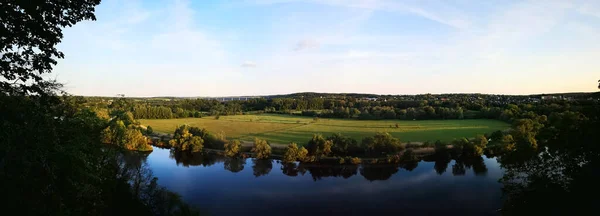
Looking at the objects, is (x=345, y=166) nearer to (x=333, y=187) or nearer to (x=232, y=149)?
(x=333, y=187)

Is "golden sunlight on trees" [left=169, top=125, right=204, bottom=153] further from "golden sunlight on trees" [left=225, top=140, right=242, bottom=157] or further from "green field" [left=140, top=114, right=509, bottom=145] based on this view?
"green field" [left=140, top=114, right=509, bottom=145]

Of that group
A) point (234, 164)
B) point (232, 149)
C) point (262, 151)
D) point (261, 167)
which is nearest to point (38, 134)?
point (261, 167)

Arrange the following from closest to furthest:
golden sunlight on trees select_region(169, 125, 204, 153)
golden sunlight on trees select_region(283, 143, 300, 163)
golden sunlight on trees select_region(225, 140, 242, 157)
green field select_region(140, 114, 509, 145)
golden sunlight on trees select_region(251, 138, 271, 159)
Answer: golden sunlight on trees select_region(283, 143, 300, 163)
golden sunlight on trees select_region(251, 138, 271, 159)
golden sunlight on trees select_region(225, 140, 242, 157)
golden sunlight on trees select_region(169, 125, 204, 153)
green field select_region(140, 114, 509, 145)

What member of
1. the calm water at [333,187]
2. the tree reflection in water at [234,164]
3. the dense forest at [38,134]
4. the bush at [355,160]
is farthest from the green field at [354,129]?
the dense forest at [38,134]

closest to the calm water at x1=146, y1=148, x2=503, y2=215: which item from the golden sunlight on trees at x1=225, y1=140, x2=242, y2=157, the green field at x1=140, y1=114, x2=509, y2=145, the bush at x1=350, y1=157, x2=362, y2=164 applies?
the bush at x1=350, y1=157, x2=362, y2=164

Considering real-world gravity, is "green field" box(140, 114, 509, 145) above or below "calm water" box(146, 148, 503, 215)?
above

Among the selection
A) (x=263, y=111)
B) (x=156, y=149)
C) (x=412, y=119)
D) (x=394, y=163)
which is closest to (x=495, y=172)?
(x=394, y=163)

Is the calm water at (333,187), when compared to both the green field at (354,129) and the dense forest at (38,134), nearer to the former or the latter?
the green field at (354,129)

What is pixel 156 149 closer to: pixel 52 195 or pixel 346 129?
pixel 346 129
